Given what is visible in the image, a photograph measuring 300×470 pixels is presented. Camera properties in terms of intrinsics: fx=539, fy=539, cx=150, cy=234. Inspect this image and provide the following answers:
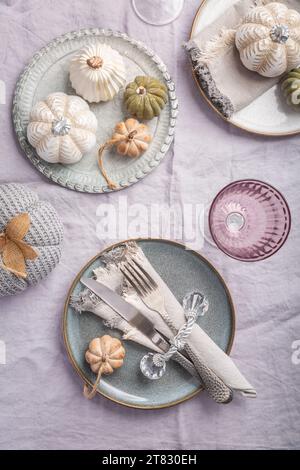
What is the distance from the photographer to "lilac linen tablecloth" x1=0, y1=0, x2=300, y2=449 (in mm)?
873

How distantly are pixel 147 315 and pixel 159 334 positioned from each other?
4 cm

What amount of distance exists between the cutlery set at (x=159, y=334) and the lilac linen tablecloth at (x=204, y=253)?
0.21ft

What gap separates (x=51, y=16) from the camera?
0.88 metres

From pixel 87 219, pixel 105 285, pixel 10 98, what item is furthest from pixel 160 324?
pixel 10 98

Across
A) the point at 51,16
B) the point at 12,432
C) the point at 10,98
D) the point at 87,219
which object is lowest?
the point at 12,432

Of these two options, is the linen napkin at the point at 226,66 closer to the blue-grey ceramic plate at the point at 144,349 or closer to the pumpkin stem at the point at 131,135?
the pumpkin stem at the point at 131,135

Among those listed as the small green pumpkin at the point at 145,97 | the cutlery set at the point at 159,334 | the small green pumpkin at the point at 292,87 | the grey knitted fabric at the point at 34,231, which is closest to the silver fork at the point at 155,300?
the cutlery set at the point at 159,334

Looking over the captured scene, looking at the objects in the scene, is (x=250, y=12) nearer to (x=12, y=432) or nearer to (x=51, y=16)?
(x=51, y=16)

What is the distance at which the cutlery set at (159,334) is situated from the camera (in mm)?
831

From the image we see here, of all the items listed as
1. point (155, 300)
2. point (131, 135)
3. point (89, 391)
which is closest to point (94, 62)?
point (131, 135)

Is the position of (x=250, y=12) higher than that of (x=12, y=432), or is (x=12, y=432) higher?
(x=250, y=12)

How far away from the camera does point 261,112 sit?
0.89 meters

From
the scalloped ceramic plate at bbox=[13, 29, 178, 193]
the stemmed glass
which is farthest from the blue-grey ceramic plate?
the stemmed glass

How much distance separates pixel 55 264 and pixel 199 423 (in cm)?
35
